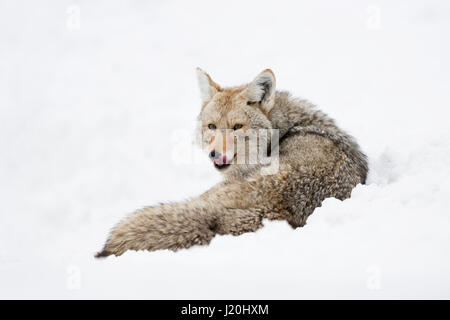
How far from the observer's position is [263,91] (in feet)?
22.9

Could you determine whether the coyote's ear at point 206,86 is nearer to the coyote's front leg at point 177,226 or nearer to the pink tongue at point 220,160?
the pink tongue at point 220,160

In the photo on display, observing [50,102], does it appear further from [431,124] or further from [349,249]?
[349,249]

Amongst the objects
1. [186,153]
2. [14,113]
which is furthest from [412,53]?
[14,113]

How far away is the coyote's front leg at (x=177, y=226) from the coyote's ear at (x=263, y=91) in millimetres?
2327

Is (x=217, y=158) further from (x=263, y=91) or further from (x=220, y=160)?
(x=263, y=91)

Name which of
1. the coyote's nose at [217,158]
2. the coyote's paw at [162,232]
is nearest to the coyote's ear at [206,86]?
the coyote's nose at [217,158]

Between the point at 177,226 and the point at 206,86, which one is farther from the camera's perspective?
the point at 206,86

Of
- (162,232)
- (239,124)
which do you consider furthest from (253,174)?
(162,232)

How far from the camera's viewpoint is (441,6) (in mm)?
14602

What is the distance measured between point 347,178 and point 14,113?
399 inches

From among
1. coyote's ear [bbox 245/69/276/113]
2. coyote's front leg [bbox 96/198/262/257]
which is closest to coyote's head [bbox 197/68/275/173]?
coyote's ear [bbox 245/69/276/113]

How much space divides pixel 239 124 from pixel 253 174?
105cm

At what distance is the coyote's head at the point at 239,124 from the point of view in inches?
259

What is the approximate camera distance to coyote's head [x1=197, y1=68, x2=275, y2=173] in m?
6.57
